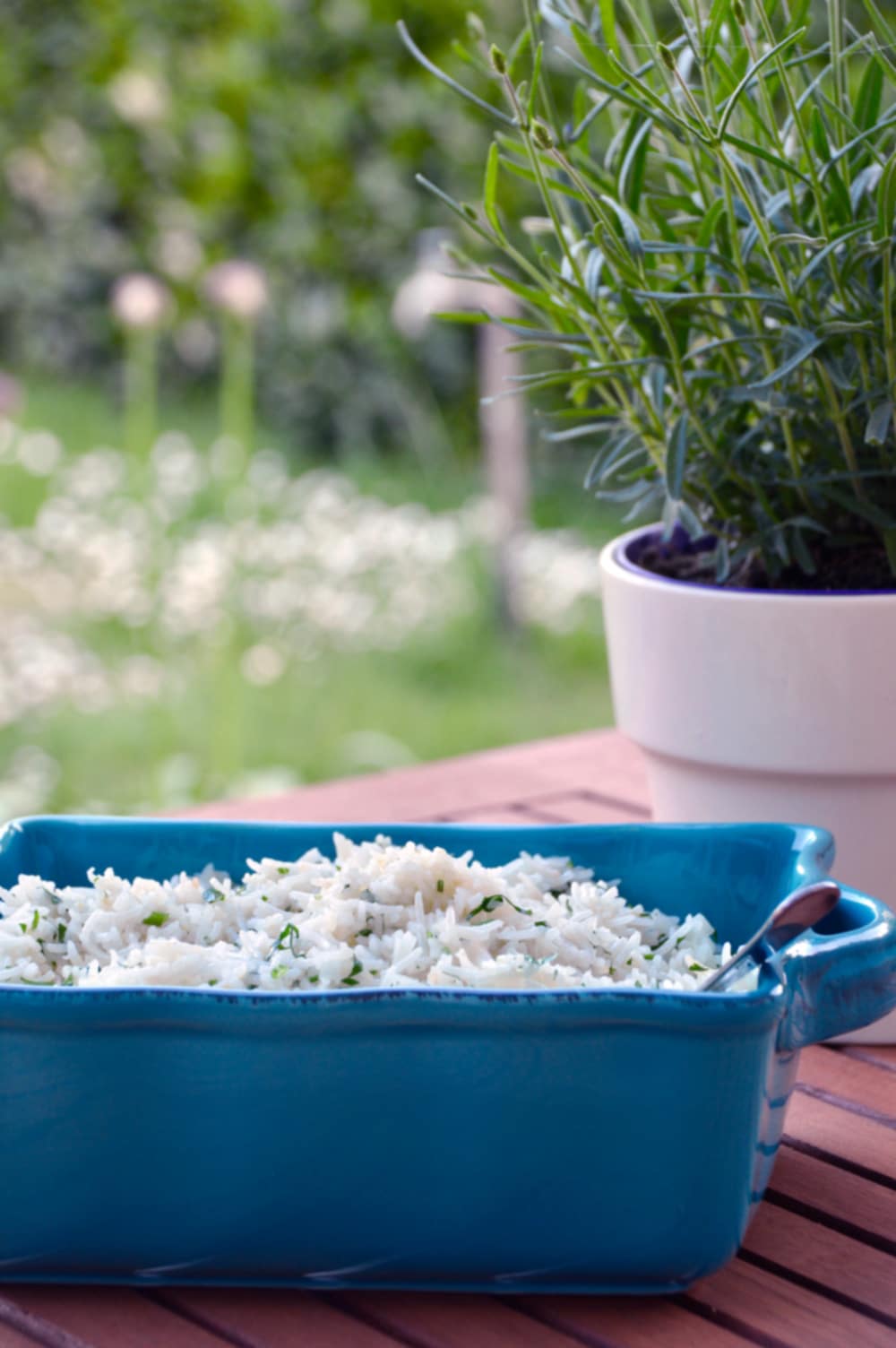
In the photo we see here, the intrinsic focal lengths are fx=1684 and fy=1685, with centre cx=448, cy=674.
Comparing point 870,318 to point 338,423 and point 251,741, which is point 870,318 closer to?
point 251,741

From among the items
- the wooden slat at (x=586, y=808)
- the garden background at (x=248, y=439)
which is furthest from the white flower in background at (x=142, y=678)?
the wooden slat at (x=586, y=808)

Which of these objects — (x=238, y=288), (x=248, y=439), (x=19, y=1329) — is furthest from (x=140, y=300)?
(x=248, y=439)

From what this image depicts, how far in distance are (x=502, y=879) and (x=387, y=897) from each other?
0.06 m

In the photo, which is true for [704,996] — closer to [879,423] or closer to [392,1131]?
[392,1131]

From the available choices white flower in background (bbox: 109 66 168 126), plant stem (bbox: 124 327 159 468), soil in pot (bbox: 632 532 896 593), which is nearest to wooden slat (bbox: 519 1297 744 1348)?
soil in pot (bbox: 632 532 896 593)

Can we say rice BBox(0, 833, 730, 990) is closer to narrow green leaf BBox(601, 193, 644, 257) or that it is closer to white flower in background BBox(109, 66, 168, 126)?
narrow green leaf BBox(601, 193, 644, 257)

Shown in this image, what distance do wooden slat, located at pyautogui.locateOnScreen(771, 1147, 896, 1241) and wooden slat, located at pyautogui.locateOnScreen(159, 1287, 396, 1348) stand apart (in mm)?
209

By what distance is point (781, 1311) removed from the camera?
2.12 feet

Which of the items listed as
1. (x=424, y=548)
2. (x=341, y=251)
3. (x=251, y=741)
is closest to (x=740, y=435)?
(x=251, y=741)

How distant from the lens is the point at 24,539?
317 cm

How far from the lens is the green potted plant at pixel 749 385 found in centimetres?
80

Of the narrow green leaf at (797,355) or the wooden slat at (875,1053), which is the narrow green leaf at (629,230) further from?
the wooden slat at (875,1053)

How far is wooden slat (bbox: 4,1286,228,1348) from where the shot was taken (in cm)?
62

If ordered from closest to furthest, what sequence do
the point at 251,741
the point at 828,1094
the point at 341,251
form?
the point at 828,1094 → the point at 251,741 → the point at 341,251
